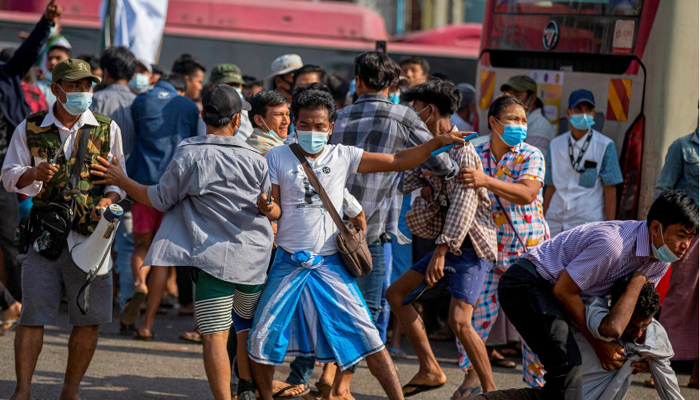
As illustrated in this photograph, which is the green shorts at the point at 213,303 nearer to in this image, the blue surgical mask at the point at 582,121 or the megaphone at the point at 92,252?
the megaphone at the point at 92,252

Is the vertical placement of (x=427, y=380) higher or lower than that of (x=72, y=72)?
lower

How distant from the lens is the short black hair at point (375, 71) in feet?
18.8

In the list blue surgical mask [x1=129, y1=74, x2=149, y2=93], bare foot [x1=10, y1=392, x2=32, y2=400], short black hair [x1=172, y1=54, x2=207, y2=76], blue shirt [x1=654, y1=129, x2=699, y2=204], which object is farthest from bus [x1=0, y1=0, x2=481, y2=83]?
bare foot [x1=10, y1=392, x2=32, y2=400]

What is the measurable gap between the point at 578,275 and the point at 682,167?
9.21 ft

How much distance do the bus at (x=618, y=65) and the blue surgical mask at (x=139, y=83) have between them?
3.19m

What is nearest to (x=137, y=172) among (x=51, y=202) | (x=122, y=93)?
(x=122, y=93)

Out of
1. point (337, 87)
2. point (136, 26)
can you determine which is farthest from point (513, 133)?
point (136, 26)

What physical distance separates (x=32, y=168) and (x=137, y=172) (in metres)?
2.75

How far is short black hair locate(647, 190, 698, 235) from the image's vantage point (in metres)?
4.34

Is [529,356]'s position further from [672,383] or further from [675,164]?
[675,164]

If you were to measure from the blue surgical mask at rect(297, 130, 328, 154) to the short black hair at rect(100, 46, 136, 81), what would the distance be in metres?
3.29

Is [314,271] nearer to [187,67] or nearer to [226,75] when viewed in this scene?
[226,75]

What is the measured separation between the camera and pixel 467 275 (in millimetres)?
5781

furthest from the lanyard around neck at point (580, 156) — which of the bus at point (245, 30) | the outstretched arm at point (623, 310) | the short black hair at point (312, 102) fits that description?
the bus at point (245, 30)
